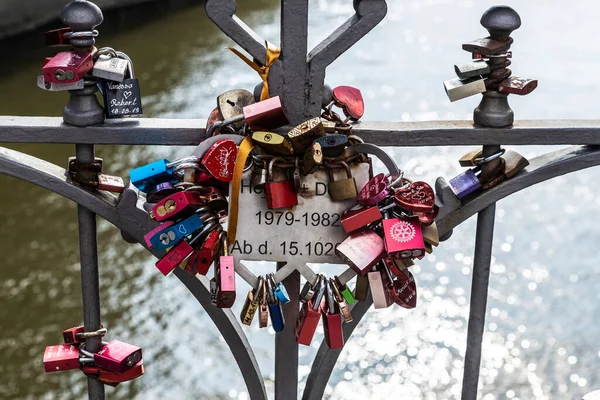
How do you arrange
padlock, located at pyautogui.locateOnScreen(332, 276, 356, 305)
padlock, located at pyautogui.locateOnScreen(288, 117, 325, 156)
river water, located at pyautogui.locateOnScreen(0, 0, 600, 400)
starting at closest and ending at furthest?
padlock, located at pyautogui.locateOnScreen(288, 117, 325, 156), padlock, located at pyautogui.locateOnScreen(332, 276, 356, 305), river water, located at pyautogui.locateOnScreen(0, 0, 600, 400)

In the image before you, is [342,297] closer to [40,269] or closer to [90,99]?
[90,99]

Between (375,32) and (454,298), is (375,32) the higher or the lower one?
the higher one

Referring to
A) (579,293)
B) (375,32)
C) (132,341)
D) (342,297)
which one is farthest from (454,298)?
(375,32)

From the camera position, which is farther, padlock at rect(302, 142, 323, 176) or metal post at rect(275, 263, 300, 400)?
metal post at rect(275, 263, 300, 400)

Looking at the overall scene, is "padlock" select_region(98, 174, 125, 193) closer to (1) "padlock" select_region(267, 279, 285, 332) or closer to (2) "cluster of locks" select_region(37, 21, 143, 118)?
(2) "cluster of locks" select_region(37, 21, 143, 118)

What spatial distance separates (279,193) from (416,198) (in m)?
0.19

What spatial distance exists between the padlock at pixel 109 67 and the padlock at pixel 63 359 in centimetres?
44

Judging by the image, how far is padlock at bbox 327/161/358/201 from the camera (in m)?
1.17

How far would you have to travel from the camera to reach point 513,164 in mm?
1220

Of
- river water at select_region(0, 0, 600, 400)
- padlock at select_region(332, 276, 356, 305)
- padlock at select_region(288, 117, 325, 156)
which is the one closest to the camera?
padlock at select_region(288, 117, 325, 156)

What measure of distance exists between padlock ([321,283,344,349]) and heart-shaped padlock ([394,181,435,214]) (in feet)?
0.55

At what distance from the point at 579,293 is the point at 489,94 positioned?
97.0 inches

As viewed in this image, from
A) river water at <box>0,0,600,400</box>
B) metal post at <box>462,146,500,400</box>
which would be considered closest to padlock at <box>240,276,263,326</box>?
metal post at <box>462,146,500,400</box>

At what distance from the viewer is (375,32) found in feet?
25.0
